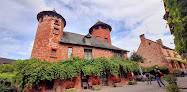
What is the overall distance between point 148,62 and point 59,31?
2076 centimetres

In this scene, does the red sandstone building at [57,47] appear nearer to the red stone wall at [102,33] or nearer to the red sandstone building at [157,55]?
the red stone wall at [102,33]

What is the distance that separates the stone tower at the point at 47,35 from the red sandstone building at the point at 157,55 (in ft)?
65.4

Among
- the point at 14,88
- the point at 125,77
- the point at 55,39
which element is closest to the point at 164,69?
the point at 125,77

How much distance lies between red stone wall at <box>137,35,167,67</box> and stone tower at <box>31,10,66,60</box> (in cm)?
1989

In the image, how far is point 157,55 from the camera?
761 inches

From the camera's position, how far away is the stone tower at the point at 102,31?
20.5 meters

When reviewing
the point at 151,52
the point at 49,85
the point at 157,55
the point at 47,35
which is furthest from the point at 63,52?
the point at 157,55

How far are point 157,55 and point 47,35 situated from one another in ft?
72.8

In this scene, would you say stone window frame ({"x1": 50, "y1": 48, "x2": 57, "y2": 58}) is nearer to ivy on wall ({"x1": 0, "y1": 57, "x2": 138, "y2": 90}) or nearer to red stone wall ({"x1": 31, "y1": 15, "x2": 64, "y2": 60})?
red stone wall ({"x1": 31, "y1": 15, "x2": 64, "y2": 60})

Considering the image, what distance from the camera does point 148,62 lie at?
2075 cm

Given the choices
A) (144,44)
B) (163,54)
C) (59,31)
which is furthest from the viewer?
(144,44)

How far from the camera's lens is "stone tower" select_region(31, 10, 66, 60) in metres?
11.1

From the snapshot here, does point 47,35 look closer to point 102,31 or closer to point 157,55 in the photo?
point 102,31

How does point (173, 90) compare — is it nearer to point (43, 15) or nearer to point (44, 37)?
point (44, 37)
